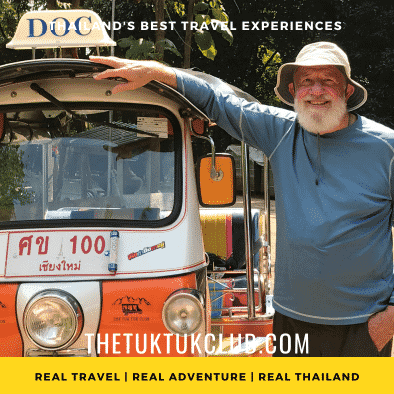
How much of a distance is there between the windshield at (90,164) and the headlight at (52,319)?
1.76 feet

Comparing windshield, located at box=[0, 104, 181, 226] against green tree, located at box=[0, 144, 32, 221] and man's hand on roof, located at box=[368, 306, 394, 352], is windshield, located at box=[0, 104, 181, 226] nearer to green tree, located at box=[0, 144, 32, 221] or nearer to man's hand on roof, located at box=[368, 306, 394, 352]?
green tree, located at box=[0, 144, 32, 221]

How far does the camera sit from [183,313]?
2.76m

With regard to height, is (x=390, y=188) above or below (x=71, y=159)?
below

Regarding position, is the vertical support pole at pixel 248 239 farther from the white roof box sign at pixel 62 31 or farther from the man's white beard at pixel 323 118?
the white roof box sign at pixel 62 31

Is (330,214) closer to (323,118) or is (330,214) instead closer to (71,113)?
(323,118)

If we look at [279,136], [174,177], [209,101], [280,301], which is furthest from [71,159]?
[280,301]

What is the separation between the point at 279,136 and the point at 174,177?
2.08ft

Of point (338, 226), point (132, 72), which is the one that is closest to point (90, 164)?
point (132, 72)

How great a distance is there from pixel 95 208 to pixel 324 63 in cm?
136

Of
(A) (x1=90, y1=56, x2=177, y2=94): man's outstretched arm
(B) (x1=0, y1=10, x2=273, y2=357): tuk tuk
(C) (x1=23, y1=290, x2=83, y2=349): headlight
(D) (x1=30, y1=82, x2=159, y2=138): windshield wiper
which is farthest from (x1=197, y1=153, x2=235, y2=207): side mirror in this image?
(C) (x1=23, y1=290, x2=83, y2=349): headlight

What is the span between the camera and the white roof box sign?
3.12 m

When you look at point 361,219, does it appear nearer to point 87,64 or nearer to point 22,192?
point 87,64

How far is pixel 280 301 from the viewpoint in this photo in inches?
106

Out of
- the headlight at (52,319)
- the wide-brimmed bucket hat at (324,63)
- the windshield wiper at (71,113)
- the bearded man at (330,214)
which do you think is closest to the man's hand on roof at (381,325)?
the bearded man at (330,214)
